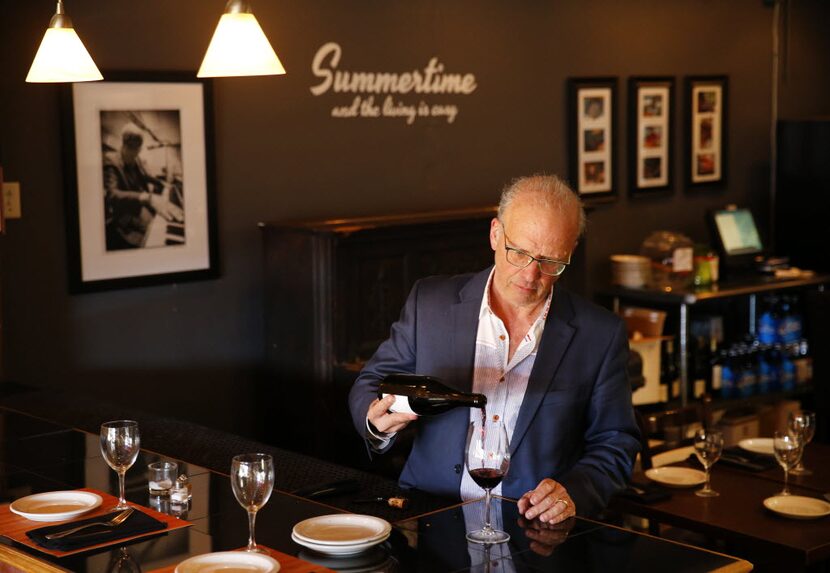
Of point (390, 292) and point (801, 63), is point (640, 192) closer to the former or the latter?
point (801, 63)

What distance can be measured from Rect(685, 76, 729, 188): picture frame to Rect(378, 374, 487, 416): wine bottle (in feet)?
16.4

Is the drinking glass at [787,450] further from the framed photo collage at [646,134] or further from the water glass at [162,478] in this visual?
the framed photo collage at [646,134]

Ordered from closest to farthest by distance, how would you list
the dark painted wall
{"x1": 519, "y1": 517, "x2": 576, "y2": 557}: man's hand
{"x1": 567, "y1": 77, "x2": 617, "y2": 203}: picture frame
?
{"x1": 519, "y1": 517, "x2": 576, "y2": 557}: man's hand < the dark painted wall < {"x1": 567, "y1": 77, "x2": 617, "y2": 203}: picture frame

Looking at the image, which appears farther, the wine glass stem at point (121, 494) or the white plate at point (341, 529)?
the wine glass stem at point (121, 494)

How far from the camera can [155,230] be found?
482 centimetres

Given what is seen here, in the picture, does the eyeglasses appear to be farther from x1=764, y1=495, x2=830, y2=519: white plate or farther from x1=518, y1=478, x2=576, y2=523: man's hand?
x1=764, y1=495, x2=830, y2=519: white plate

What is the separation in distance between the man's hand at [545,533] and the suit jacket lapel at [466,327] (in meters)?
0.62

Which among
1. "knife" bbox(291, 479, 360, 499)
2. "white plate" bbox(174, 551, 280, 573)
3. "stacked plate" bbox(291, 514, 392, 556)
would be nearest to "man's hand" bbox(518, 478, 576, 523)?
"stacked plate" bbox(291, 514, 392, 556)

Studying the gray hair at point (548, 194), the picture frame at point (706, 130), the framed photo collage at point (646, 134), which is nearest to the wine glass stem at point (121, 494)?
the gray hair at point (548, 194)

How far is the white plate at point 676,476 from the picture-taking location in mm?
4008

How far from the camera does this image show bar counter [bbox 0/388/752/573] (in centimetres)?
219

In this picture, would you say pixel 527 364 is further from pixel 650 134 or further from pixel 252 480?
pixel 650 134

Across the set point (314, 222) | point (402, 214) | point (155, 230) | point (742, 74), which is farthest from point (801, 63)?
point (155, 230)

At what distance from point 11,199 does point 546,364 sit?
2424 millimetres
